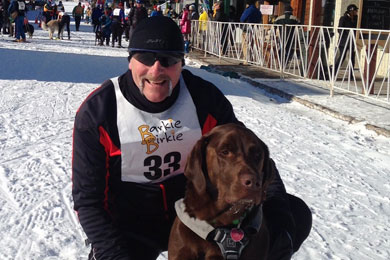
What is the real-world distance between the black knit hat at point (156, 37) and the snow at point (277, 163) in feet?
5.13

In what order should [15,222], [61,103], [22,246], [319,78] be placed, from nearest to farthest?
[22,246], [15,222], [61,103], [319,78]

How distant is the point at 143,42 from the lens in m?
2.39

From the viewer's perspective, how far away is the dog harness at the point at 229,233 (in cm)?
203

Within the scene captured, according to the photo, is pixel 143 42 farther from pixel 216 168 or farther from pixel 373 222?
pixel 373 222

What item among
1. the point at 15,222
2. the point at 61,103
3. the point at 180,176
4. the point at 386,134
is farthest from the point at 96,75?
the point at 180,176

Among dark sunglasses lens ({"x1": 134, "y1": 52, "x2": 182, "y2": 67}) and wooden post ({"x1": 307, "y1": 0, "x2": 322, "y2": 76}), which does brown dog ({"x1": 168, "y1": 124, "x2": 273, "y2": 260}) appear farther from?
wooden post ({"x1": 307, "y1": 0, "x2": 322, "y2": 76})

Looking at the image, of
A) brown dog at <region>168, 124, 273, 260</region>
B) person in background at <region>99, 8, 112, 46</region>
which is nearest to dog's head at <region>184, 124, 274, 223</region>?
brown dog at <region>168, 124, 273, 260</region>

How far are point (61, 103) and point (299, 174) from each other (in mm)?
4574

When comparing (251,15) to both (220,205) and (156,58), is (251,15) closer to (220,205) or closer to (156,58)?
(156,58)

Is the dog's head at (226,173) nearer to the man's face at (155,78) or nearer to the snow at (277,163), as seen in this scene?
the man's face at (155,78)

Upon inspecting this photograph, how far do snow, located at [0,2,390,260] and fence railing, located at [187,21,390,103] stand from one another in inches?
52.2

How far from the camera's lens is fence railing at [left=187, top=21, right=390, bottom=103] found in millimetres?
9203

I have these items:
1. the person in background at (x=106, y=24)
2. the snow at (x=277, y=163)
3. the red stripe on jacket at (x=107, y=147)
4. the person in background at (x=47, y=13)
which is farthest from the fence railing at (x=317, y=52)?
the person in background at (x=47, y=13)

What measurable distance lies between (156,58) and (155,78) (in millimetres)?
86
